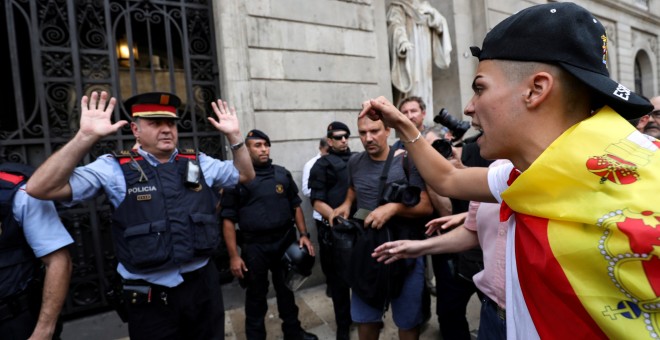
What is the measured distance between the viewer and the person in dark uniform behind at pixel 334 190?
367cm

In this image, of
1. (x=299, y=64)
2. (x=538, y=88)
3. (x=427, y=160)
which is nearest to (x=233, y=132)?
(x=427, y=160)

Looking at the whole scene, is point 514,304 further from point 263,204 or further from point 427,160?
point 263,204

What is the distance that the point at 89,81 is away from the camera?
166 inches

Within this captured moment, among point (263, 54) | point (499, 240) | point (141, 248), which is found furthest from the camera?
point (263, 54)

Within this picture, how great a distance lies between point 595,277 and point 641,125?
3.57m

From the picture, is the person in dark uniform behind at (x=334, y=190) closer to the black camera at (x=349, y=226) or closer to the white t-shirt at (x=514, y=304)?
the black camera at (x=349, y=226)

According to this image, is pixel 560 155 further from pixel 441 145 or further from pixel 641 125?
pixel 641 125

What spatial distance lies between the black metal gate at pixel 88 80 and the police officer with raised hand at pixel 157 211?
2056mm

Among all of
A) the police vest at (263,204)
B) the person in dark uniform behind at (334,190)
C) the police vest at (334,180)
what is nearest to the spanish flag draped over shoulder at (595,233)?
the person in dark uniform behind at (334,190)

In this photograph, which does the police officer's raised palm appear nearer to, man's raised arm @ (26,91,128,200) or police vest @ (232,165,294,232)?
man's raised arm @ (26,91,128,200)

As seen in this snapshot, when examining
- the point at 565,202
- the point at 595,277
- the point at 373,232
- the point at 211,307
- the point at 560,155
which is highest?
the point at 560,155

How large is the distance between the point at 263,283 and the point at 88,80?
10.4 feet

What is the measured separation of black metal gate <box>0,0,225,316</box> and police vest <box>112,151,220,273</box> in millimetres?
2223

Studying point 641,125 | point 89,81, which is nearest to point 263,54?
point 89,81
